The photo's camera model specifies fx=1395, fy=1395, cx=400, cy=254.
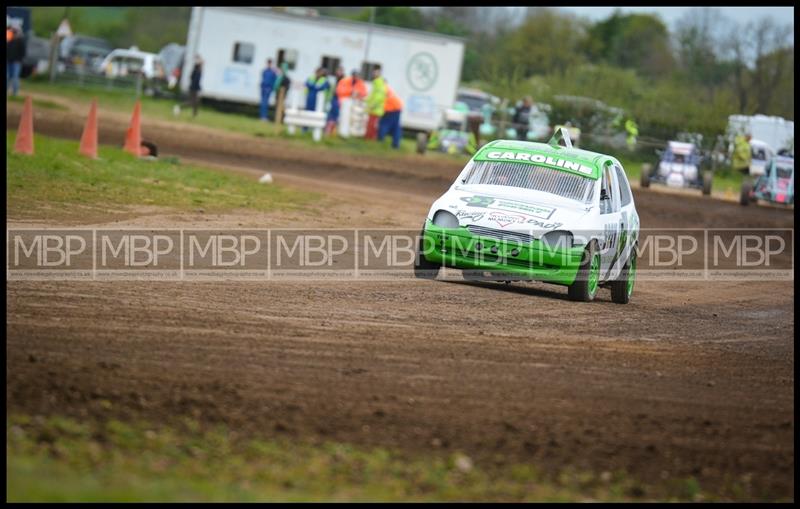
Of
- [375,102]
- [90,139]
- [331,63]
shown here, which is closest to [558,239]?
[90,139]

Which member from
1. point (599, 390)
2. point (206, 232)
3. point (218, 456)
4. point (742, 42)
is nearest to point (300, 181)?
point (206, 232)

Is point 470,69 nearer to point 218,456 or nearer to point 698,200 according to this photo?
point 698,200

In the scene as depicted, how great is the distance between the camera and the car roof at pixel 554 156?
13.6 metres

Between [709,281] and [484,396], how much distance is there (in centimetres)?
1035

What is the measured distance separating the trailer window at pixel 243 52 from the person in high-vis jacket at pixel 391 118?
27.5 ft

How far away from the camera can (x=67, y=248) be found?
1330 centimetres

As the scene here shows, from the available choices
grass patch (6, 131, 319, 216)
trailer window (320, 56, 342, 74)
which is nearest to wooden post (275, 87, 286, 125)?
trailer window (320, 56, 342, 74)

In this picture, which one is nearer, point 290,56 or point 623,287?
point 623,287

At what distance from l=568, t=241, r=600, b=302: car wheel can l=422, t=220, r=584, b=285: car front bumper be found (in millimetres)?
86

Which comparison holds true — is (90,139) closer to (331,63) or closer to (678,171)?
(678,171)

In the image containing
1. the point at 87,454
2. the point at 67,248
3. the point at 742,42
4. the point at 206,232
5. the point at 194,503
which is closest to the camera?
the point at 194,503

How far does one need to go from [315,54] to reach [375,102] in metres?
7.98

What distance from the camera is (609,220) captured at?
13.4 meters

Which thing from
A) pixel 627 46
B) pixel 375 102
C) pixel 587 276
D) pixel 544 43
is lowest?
pixel 587 276
